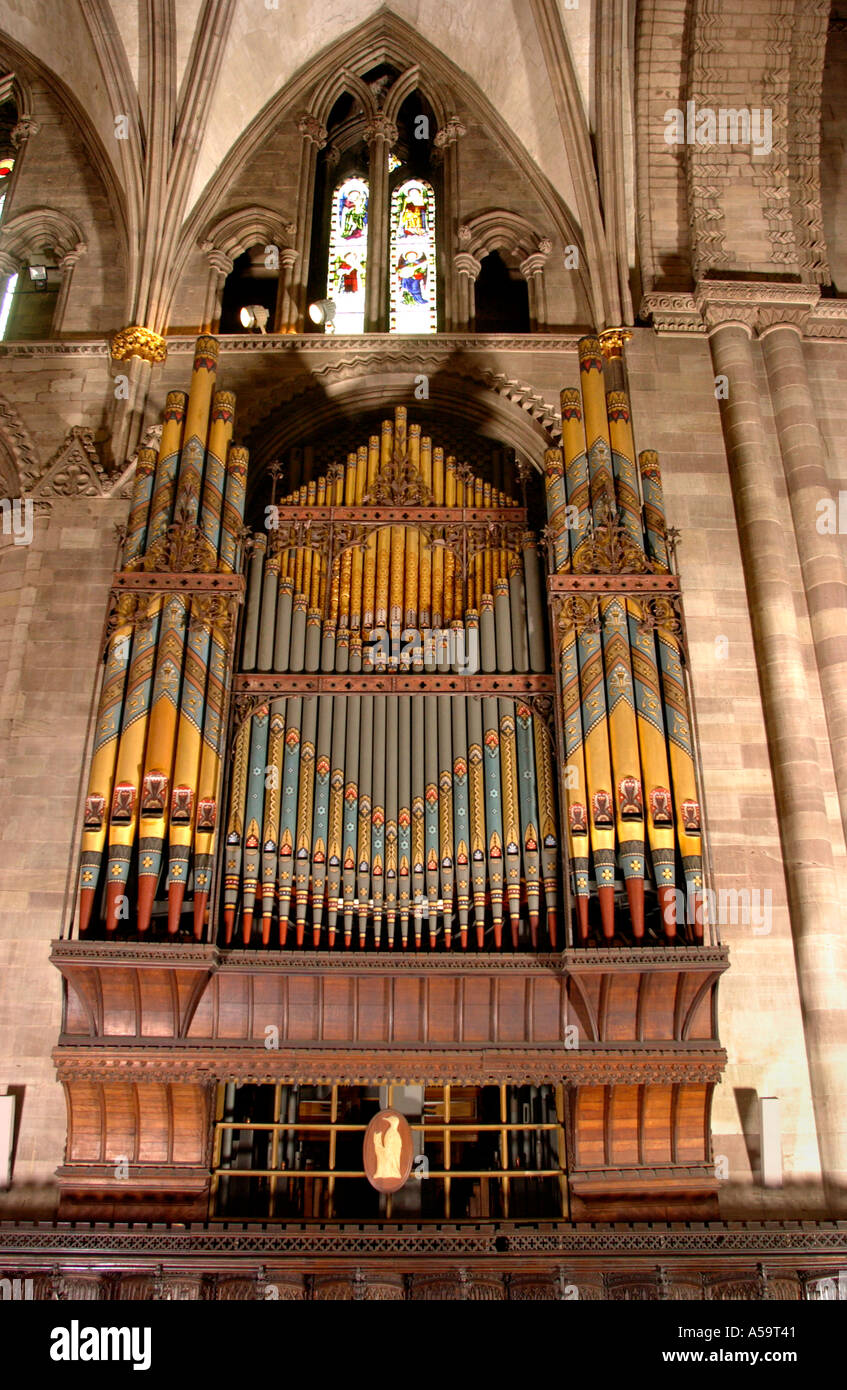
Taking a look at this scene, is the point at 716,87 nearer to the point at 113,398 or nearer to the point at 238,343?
the point at 238,343

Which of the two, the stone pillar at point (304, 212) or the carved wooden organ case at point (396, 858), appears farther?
the stone pillar at point (304, 212)

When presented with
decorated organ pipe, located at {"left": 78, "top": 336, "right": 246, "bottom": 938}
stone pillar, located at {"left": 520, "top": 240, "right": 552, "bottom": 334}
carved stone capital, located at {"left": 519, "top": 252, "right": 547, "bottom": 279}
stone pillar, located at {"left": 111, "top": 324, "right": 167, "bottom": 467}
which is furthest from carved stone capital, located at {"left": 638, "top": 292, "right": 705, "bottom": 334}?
stone pillar, located at {"left": 111, "top": 324, "right": 167, "bottom": 467}

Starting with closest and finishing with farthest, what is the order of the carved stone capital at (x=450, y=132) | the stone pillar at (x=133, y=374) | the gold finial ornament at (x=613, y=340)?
the stone pillar at (x=133, y=374) < the gold finial ornament at (x=613, y=340) < the carved stone capital at (x=450, y=132)

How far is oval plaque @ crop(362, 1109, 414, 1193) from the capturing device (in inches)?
356

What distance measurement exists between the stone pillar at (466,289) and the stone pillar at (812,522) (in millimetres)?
3538

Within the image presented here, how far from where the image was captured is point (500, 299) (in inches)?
607

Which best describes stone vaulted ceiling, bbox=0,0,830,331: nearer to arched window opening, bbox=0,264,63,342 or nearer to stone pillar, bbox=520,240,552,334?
stone pillar, bbox=520,240,552,334

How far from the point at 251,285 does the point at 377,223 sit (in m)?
1.88

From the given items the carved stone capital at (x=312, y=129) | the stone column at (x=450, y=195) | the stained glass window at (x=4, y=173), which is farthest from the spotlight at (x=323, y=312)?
the stained glass window at (x=4, y=173)

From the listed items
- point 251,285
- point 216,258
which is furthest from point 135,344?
point 251,285

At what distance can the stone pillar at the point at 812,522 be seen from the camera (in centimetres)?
1130

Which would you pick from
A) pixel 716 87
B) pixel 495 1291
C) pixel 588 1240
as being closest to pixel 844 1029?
pixel 588 1240

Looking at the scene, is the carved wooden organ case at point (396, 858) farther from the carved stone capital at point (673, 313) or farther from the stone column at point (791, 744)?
the carved stone capital at point (673, 313)

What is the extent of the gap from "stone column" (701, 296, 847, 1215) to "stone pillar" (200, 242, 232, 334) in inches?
235
